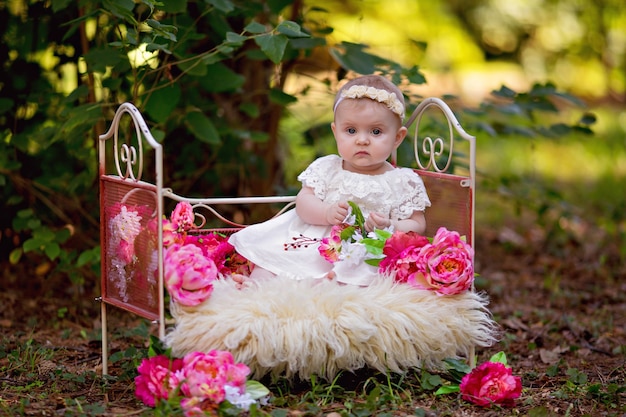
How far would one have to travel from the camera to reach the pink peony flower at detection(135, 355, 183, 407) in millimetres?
2467

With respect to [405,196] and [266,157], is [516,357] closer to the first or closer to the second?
[405,196]

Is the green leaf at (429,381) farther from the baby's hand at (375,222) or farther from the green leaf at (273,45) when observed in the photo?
the green leaf at (273,45)

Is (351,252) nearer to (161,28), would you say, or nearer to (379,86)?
(379,86)

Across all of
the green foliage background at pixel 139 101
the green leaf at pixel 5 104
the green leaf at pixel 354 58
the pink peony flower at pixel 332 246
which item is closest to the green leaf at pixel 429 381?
the pink peony flower at pixel 332 246

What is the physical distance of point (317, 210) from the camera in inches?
119

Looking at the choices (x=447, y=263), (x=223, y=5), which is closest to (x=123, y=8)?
(x=223, y=5)

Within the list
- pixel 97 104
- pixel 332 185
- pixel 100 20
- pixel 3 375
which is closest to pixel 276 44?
pixel 332 185

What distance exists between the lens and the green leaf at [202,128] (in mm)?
3609

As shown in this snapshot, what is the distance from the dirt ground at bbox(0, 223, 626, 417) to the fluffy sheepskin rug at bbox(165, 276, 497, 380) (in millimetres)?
237

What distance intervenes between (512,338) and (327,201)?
1.25 metres

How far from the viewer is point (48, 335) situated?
11.9 feet

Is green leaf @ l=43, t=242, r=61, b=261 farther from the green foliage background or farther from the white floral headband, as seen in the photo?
the white floral headband

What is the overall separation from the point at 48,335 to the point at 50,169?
91cm

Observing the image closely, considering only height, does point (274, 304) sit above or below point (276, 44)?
below
